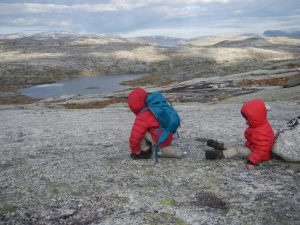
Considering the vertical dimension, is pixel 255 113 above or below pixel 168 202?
above

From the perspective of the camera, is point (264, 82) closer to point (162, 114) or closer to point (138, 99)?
point (162, 114)

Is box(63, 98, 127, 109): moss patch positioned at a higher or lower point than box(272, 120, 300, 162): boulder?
lower

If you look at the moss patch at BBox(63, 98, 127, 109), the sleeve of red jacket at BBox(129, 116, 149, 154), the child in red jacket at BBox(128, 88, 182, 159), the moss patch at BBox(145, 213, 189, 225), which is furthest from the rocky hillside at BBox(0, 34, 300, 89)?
the moss patch at BBox(145, 213, 189, 225)

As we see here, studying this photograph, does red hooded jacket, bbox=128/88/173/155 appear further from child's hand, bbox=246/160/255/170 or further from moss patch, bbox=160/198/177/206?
child's hand, bbox=246/160/255/170

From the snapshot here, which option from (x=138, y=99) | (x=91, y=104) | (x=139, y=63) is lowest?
(x=91, y=104)

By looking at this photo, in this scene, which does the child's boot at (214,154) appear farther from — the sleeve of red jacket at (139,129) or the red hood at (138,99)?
the red hood at (138,99)

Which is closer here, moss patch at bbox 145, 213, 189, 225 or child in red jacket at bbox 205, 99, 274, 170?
moss patch at bbox 145, 213, 189, 225

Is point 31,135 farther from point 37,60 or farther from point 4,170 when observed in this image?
point 37,60

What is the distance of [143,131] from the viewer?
11.9 m

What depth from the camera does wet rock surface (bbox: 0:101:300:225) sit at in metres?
8.90

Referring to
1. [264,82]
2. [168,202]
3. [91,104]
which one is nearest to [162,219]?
[168,202]

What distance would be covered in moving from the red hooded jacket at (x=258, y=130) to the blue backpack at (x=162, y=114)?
7.72ft

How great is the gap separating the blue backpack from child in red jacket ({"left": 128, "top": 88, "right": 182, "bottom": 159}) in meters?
0.15

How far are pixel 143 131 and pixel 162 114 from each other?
2.82ft
